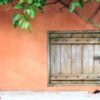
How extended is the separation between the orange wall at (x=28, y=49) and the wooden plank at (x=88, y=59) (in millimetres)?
349

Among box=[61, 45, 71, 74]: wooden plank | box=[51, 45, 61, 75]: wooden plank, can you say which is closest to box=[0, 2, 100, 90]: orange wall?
box=[51, 45, 61, 75]: wooden plank

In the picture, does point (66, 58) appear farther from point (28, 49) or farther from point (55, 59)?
point (28, 49)

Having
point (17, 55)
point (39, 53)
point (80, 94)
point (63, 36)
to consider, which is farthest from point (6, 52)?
point (80, 94)

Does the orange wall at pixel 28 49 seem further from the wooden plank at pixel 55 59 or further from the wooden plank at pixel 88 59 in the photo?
the wooden plank at pixel 88 59

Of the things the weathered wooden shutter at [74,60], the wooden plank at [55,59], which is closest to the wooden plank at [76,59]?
the weathered wooden shutter at [74,60]

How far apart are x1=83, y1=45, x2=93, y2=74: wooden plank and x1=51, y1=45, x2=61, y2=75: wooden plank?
1.47ft

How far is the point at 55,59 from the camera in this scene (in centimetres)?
619

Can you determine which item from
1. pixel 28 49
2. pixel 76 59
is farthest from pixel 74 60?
pixel 28 49

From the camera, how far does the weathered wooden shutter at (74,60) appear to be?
20.2 feet

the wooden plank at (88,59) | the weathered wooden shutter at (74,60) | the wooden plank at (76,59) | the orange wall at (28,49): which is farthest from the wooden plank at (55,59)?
the wooden plank at (88,59)

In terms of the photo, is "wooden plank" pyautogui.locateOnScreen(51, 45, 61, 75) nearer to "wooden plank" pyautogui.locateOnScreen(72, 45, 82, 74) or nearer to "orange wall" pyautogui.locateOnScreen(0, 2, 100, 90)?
"orange wall" pyautogui.locateOnScreen(0, 2, 100, 90)

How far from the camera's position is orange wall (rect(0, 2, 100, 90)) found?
6070 mm

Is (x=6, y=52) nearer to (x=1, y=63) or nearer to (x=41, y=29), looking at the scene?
(x=1, y=63)

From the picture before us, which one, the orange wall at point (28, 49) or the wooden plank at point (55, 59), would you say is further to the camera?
the wooden plank at point (55, 59)
